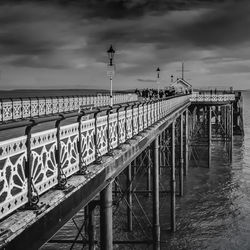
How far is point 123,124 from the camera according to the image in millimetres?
8898

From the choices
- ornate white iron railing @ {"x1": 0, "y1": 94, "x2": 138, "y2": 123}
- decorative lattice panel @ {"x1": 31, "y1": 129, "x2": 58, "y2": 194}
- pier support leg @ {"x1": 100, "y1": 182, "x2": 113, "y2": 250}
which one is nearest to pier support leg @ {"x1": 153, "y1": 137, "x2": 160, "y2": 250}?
ornate white iron railing @ {"x1": 0, "y1": 94, "x2": 138, "y2": 123}

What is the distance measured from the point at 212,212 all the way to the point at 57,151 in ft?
50.9

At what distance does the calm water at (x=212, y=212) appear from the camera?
15539mm

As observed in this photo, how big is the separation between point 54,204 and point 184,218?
1450 cm

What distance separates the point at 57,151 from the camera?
5.12m

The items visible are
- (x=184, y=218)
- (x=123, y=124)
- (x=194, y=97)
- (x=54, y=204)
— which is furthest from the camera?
(x=194, y=97)

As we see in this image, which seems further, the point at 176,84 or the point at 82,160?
the point at 176,84

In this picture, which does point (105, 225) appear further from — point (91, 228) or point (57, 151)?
point (91, 228)

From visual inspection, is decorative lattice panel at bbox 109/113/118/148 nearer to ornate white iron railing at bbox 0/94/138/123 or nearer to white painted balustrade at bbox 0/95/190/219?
white painted balustrade at bbox 0/95/190/219

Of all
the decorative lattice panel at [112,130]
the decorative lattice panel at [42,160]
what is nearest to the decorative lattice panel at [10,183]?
the decorative lattice panel at [42,160]

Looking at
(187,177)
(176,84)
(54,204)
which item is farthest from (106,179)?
(176,84)

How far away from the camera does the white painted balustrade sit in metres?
4.19

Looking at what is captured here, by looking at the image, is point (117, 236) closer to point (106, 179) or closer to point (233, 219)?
point (233, 219)

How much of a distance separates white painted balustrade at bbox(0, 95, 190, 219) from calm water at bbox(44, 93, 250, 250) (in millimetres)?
6741
